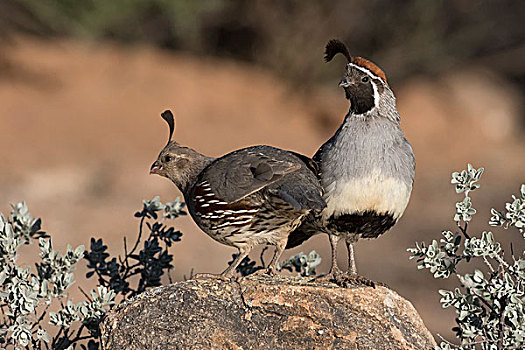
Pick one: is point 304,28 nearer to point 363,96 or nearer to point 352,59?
point 352,59

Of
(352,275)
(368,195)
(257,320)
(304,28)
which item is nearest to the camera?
(257,320)

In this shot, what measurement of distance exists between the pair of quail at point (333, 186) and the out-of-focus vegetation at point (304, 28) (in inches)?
392

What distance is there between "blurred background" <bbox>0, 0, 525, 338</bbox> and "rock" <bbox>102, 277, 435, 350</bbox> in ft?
15.8

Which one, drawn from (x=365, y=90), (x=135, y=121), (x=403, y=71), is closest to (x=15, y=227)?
(x=365, y=90)

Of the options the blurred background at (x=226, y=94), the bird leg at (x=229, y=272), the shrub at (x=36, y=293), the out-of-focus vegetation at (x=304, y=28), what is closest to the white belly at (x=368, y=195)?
the bird leg at (x=229, y=272)

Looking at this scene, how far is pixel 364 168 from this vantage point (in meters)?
3.57

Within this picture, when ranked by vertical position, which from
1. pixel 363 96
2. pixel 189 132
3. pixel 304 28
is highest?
pixel 304 28

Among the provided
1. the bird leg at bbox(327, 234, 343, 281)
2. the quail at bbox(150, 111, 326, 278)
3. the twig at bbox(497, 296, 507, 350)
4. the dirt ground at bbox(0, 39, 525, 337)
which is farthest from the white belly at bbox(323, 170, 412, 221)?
the dirt ground at bbox(0, 39, 525, 337)

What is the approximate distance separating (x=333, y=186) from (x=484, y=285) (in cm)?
83

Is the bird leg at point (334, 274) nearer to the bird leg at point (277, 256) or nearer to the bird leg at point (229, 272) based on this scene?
the bird leg at point (277, 256)

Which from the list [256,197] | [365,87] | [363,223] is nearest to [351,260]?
[363,223]

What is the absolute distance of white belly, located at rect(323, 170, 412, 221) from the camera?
3545 mm

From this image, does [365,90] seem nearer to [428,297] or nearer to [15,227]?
[15,227]

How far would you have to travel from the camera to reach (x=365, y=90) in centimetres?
371
